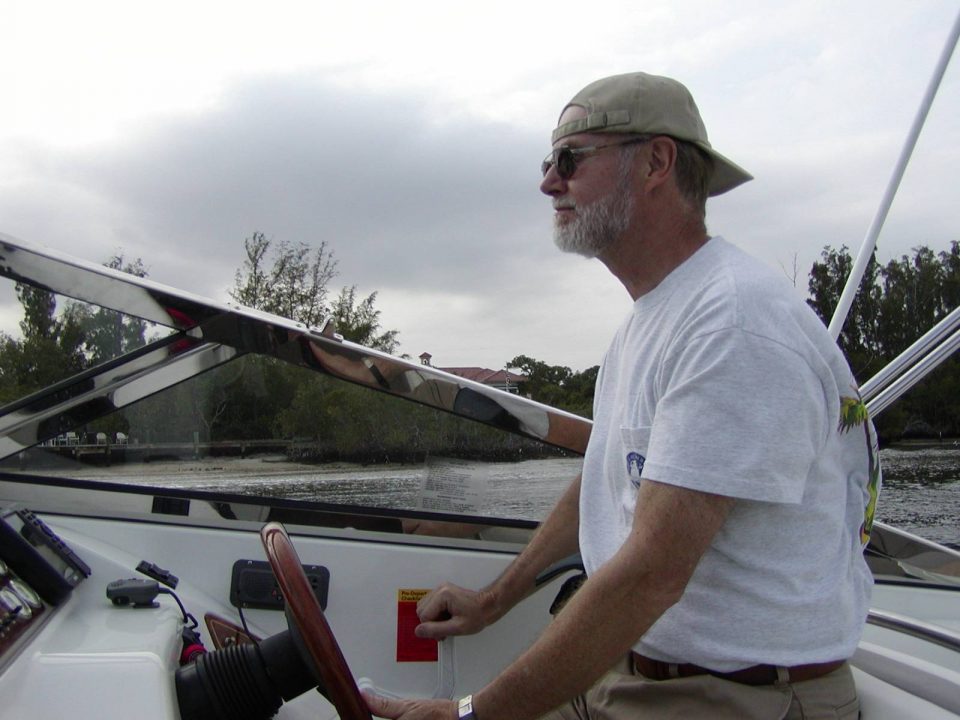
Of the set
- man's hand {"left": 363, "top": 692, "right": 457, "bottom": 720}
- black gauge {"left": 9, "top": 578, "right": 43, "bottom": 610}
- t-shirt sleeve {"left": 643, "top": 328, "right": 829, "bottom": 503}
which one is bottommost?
man's hand {"left": 363, "top": 692, "right": 457, "bottom": 720}

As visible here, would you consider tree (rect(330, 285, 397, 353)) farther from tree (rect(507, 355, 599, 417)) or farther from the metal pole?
the metal pole

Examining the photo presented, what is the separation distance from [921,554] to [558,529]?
0.92 metres

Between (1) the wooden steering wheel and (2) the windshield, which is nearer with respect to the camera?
(1) the wooden steering wheel

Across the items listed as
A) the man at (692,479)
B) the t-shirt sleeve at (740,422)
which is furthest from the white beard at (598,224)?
the t-shirt sleeve at (740,422)

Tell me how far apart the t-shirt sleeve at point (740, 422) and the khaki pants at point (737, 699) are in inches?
12.2

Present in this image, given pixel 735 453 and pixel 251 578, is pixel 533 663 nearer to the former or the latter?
pixel 735 453

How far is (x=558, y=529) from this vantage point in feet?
6.04

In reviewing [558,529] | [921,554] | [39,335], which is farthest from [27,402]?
[921,554]

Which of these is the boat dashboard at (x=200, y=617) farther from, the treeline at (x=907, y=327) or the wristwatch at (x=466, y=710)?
the treeline at (x=907, y=327)

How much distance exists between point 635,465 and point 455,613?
733 millimetres

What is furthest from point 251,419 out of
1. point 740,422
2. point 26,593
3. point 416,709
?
point 740,422

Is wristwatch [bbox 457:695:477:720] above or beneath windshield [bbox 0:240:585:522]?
beneath

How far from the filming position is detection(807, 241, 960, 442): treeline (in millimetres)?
2092

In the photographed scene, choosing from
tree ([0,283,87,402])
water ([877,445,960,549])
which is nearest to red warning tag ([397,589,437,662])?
tree ([0,283,87,402])
